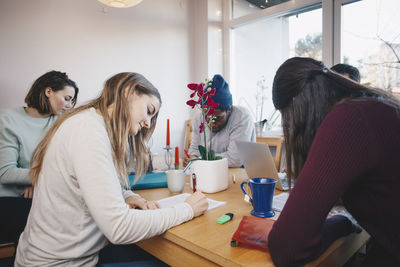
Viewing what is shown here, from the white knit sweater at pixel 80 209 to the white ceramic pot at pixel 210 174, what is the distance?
0.28 metres

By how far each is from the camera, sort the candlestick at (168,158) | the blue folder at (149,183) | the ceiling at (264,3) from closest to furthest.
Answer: the blue folder at (149,183), the candlestick at (168,158), the ceiling at (264,3)

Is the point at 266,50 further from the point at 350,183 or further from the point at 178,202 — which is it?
the point at 350,183

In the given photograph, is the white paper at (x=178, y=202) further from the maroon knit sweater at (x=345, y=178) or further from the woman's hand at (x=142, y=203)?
the maroon knit sweater at (x=345, y=178)

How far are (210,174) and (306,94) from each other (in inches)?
21.4

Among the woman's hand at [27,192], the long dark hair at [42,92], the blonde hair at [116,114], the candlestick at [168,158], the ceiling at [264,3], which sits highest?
the ceiling at [264,3]

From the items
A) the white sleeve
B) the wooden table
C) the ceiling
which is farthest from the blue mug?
the ceiling

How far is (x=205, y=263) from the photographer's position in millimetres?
717

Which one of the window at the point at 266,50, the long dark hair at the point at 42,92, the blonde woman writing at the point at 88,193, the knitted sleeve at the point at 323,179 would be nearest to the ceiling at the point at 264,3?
the window at the point at 266,50

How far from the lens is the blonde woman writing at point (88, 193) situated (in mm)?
783

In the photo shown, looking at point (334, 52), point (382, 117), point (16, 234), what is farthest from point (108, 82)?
point (334, 52)

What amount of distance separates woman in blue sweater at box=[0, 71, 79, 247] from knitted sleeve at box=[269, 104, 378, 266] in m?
1.33

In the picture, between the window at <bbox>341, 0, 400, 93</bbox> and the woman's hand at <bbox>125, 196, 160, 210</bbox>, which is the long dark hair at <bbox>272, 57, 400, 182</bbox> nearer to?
the woman's hand at <bbox>125, 196, 160, 210</bbox>

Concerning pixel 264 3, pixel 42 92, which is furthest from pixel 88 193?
pixel 264 3

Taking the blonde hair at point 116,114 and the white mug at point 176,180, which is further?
the white mug at point 176,180
